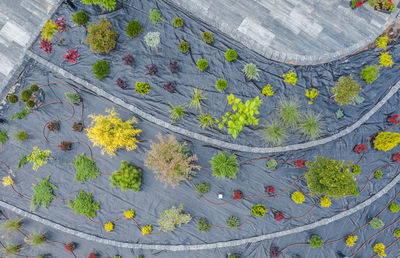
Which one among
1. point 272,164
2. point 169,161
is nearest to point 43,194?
point 169,161

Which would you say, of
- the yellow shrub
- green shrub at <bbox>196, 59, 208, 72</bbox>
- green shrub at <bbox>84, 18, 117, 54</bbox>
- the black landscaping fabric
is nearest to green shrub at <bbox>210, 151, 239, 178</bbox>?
the black landscaping fabric

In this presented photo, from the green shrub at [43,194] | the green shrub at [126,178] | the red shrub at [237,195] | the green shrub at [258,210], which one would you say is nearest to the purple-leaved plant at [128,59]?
the green shrub at [126,178]

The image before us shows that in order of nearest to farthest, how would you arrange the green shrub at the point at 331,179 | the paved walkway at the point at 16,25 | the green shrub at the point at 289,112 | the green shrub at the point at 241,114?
the green shrub at the point at 331,179, the green shrub at the point at 241,114, the green shrub at the point at 289,112, the paved walkway at the point at 16,25

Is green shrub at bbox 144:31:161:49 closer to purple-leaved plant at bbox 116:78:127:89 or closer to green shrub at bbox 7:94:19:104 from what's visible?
purple-leaved plant at bbox 116:78:127:89

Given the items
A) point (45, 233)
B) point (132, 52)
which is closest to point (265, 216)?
point (132, 52)

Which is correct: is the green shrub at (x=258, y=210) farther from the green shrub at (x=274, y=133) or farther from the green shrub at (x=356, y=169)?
the green shrub at (x=356, y=169)

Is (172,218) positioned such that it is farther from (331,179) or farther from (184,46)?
(184,46)

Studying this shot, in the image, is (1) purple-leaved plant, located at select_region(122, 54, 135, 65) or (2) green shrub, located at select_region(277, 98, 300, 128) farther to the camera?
(1) purple-leaved plant, located at select_region(122, 54, 135, 65)
